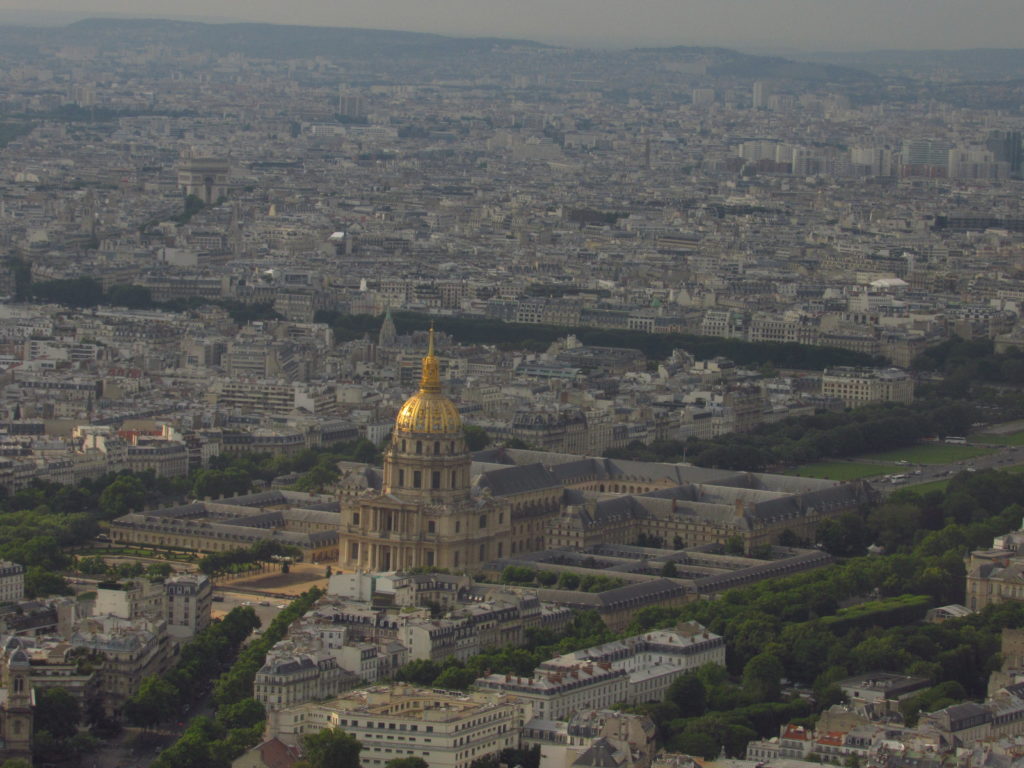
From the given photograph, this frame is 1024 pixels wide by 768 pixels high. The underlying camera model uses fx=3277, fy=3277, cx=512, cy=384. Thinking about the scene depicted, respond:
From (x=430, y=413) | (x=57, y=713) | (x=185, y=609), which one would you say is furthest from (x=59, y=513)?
(x=57, y=713)

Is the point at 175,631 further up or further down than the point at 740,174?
further up

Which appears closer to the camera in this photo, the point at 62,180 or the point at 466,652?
the point at 466,652

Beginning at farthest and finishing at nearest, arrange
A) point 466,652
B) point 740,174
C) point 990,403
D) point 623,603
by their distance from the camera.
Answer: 1. point 740,174
2. point 990,403
3. point 623,603
4. point 466,652

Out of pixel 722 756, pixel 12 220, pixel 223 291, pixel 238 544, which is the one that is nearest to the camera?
pixel 722 756

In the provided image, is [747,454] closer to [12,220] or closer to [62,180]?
[12,220]

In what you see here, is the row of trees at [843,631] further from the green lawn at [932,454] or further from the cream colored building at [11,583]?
the green lawn at [932,454]

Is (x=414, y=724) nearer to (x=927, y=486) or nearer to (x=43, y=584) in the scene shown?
(x=43, y=584)

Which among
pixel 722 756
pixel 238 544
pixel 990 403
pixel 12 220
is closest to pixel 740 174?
pixel 12 220
